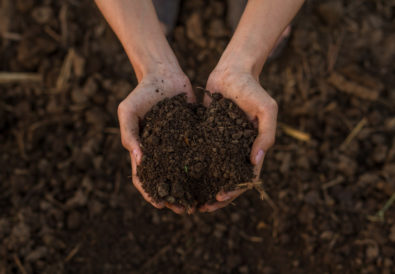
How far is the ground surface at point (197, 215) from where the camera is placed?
2174mm

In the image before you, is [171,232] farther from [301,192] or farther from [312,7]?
[312,7]

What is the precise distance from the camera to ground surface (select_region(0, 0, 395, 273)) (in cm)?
217

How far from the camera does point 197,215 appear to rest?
7.40 ft

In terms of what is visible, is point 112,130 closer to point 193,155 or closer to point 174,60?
point 174,60

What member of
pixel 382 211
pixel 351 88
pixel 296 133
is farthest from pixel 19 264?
pixel 351 88

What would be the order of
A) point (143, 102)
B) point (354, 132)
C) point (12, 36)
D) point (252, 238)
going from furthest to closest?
point (12, 36), point (354, 132), point (252, 238), point (143, 102)

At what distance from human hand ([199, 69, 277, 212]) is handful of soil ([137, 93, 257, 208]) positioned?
38mm

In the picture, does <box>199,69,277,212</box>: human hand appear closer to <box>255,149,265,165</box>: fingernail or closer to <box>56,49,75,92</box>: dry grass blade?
<box>255,149,265,165</box>: fingernail

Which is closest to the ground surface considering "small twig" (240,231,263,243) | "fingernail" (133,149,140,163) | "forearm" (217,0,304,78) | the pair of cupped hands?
"small twig" (240,231,263,243)

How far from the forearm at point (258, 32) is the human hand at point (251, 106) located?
0.19ft

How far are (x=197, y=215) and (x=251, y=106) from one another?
820 millimetres

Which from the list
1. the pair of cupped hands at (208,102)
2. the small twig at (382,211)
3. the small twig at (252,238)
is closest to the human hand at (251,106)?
the pair of cupped hands at (208,102)

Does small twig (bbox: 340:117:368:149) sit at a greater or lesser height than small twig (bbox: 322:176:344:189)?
greater

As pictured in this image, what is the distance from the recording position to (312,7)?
288 cm
